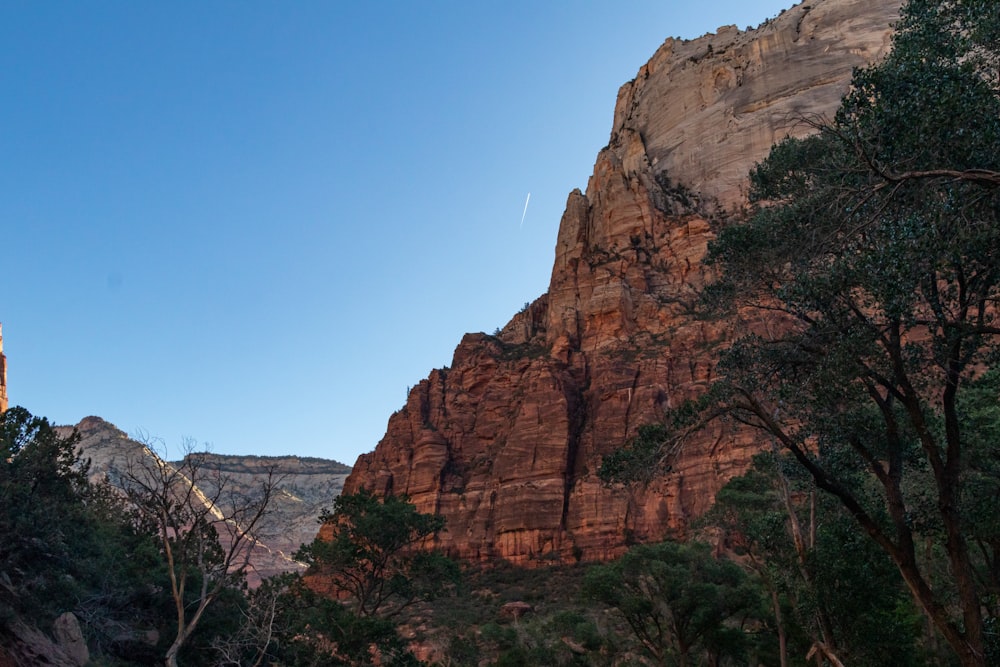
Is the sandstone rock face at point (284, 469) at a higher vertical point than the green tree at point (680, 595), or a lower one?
higher

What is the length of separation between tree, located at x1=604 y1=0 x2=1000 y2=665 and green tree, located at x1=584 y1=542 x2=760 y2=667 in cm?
1269

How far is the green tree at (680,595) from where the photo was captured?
26516mm

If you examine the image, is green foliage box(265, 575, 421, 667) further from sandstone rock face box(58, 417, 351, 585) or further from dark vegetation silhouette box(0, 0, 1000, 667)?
sandstone rock face box(58, 417, 351, 585)

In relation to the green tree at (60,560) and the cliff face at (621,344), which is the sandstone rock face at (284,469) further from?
the green tree at (60,560)

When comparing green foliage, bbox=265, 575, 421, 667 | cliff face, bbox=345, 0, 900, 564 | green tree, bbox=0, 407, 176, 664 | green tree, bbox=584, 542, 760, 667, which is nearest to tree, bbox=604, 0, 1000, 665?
green tree, bbox=584, 542, 760, 667

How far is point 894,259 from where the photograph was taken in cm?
990

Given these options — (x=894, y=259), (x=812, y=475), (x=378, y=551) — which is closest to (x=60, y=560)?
(x=378, y=551)

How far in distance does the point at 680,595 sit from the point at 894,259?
19938 millimetres

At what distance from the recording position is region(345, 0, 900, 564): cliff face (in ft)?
205

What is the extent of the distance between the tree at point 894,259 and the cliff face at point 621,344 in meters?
43.2

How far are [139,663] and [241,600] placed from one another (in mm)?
4002

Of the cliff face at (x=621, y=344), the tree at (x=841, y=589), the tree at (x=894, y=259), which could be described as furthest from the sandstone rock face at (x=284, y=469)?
the tree at (x=894, y=259)

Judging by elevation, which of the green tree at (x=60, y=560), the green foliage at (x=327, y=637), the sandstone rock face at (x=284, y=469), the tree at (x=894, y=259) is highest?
the sandstone rock face at (x=284, y=469)

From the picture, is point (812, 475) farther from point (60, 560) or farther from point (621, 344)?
A: point (621, 344)
